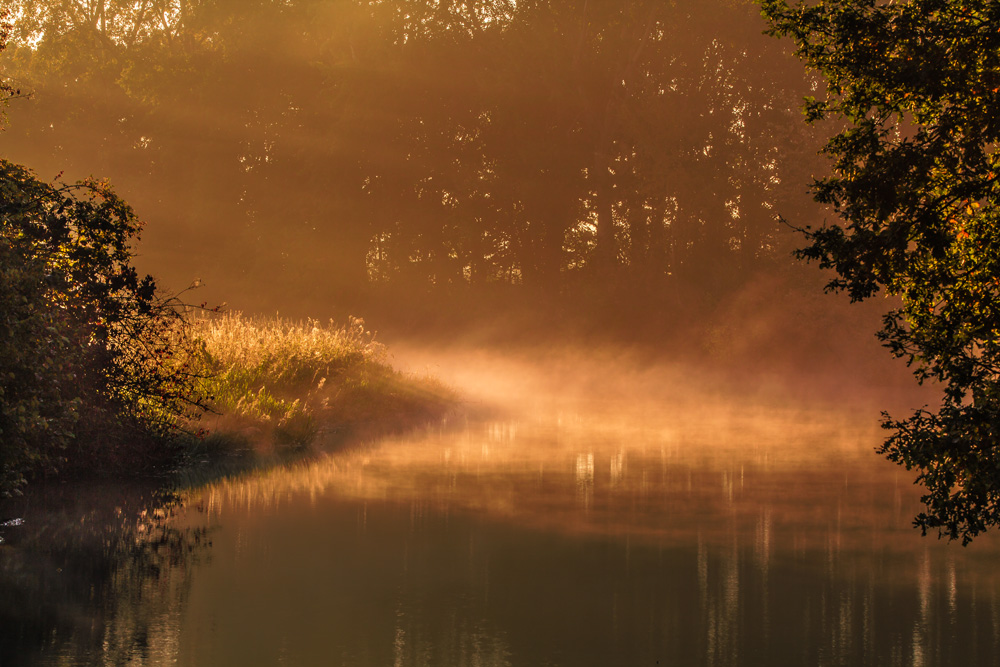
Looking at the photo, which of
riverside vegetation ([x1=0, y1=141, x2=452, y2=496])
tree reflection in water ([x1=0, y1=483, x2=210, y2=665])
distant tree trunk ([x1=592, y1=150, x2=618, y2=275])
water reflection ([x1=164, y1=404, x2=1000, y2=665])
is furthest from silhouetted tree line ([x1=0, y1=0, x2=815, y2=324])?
tree reflection in water ([x1=0, y1=483, x2=210, y2=665])

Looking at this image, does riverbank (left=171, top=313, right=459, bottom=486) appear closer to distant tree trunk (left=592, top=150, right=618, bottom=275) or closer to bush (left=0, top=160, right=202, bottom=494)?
bush (left=0, top=160, right=202, bottom=494)

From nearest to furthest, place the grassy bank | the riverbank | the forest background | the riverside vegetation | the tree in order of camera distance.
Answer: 1. the tree
2. the riverside vegetation
3. the riverbank
4. the grassy bank
5. the forest background

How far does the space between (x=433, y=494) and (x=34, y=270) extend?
6.65 meters

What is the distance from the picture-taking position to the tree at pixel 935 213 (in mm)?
10766

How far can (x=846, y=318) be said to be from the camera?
161ft

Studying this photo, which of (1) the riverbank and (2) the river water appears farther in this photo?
(1) the riverbank

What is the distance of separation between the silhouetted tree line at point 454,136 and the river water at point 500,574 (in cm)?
3470

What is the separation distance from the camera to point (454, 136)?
182 feet

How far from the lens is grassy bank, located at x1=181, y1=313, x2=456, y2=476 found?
20328mm

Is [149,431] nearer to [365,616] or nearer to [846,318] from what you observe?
[365,616]

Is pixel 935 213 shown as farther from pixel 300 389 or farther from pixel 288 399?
pixel 300 389

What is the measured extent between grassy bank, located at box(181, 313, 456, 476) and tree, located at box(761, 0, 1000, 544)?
11303mm

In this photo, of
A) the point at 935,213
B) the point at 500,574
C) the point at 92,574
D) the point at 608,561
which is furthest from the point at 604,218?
the point at 92,574

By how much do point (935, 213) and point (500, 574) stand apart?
5.87 meters
